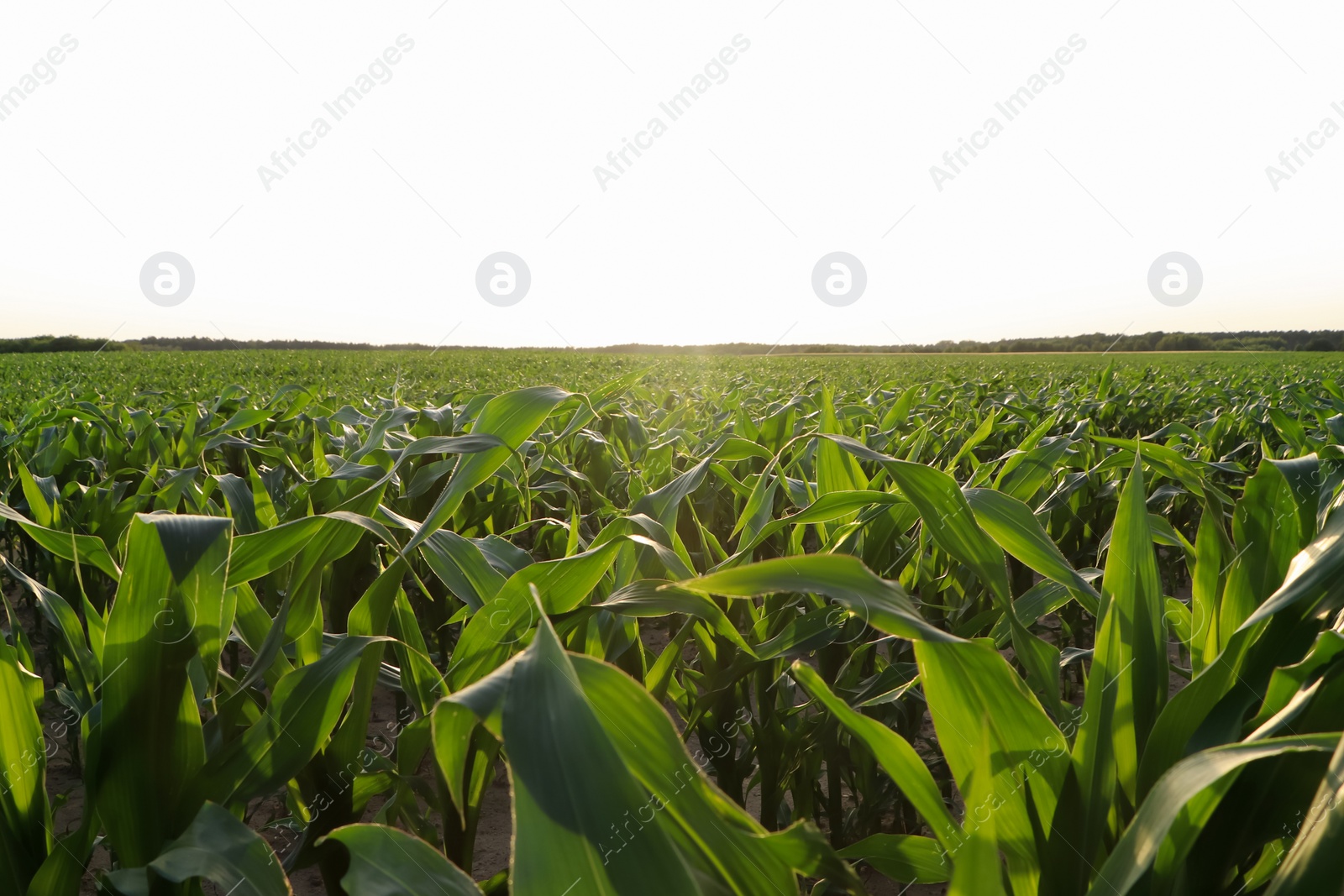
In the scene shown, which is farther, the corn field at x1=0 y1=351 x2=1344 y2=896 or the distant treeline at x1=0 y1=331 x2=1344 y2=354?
the distant treeline at x1=0 y1=331 x2=1344 y2=354

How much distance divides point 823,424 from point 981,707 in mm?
1448

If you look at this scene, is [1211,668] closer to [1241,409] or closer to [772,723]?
[772,723]

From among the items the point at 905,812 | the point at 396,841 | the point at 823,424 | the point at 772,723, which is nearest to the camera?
the point at 396,841

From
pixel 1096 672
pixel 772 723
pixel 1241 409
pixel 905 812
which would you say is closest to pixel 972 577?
pixel 905 812

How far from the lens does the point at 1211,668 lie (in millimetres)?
696

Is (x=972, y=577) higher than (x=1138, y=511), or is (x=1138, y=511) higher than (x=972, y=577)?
(x=1138, y=511)

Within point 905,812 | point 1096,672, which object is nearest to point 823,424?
point 905,812

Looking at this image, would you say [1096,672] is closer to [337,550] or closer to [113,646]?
[337,550]

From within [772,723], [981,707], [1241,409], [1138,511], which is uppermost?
[1241,409]

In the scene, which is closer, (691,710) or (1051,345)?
(691,710)

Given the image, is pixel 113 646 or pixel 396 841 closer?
pixel 396 841

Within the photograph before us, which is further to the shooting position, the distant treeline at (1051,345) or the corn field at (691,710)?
the distant treeline at (1051,345)

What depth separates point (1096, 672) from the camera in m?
0.74

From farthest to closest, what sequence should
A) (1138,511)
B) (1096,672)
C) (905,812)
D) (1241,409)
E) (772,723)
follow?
(1241,409) < (905,812) < (772,723) < (1138,511) < (1096,672)
